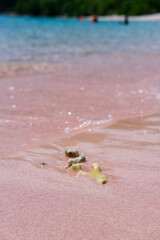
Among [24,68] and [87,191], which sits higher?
[87,191]

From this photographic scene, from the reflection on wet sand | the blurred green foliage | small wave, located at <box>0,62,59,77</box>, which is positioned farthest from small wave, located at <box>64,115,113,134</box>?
the blurred green foliage

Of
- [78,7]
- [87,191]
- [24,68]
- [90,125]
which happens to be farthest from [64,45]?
[78,7]

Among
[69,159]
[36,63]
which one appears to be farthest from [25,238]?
[36,63]

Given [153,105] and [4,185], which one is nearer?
[4,185]

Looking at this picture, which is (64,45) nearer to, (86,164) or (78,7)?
(86,164)

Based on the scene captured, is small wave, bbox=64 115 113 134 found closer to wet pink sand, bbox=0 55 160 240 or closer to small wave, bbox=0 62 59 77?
wet pink sand, bbox=0 55 160 240

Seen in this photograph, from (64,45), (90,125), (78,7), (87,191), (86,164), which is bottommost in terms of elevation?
(78,7)

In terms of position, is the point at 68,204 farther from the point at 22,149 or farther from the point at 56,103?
the point at 56,103
